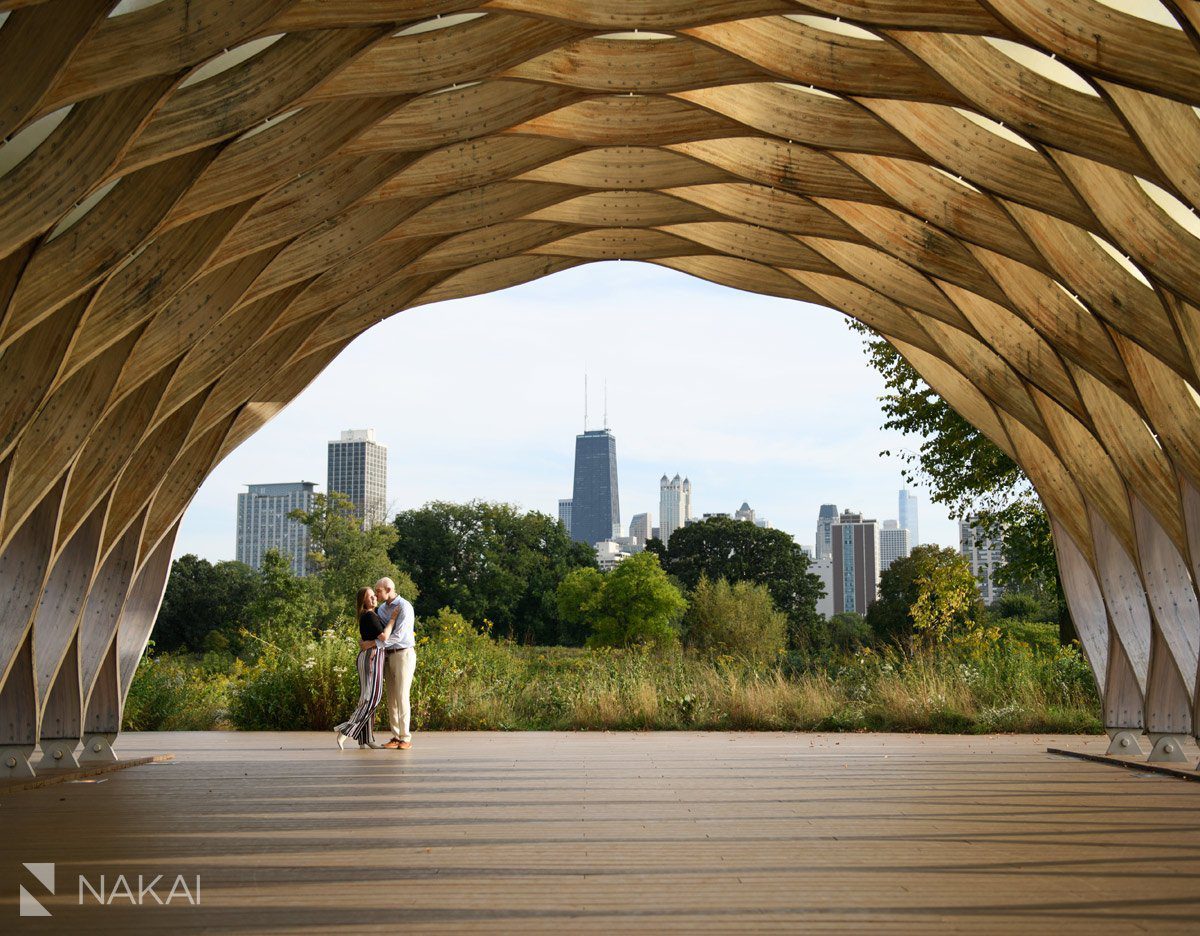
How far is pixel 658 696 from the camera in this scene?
22.7 m

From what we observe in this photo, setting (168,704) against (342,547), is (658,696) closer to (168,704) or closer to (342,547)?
(168,704)

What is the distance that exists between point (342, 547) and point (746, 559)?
37.2m

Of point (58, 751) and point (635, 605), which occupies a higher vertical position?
point (635, 605)

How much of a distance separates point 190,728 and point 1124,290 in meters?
17.5

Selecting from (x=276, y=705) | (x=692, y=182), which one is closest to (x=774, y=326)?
(x=276, y=705)

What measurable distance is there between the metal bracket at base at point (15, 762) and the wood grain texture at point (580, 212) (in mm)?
1128

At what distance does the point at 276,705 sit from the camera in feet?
71.2

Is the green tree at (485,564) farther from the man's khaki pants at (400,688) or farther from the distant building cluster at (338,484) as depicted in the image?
the distant building cluster at (338,484)

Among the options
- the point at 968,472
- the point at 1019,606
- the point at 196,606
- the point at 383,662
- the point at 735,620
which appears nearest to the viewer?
the point at 383,662

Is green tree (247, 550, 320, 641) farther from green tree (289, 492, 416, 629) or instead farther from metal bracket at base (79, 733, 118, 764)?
metal bracket at base (79, 733, 118, 764)

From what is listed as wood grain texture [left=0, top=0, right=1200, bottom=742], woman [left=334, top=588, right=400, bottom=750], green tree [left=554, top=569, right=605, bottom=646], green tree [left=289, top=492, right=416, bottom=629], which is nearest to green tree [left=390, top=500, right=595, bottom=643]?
green tree [left=554, top=569, right=605, bottom=646]

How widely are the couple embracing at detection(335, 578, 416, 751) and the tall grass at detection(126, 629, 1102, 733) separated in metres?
4.08

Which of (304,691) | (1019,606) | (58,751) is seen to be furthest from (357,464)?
(58,751)

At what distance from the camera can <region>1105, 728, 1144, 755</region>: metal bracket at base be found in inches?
612
